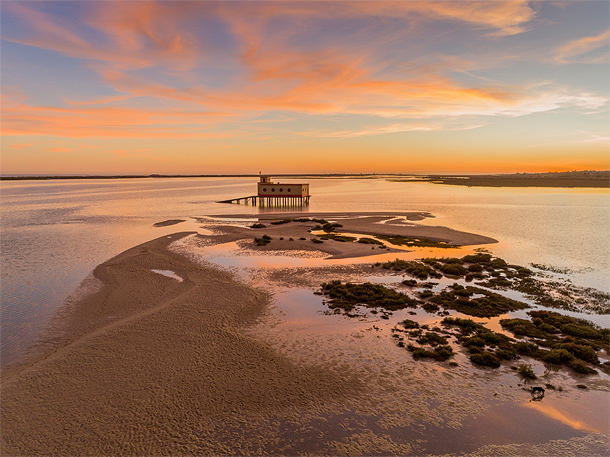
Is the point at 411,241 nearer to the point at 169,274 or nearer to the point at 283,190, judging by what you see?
the point at 169,274

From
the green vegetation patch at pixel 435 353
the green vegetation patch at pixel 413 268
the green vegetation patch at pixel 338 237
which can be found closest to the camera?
the green vegetation patch at pixel 435 353

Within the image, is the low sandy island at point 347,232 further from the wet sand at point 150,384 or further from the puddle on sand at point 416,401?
the wet sand at point 150,384

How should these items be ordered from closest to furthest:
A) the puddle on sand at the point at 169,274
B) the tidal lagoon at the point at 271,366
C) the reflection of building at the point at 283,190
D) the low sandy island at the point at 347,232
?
the tidal lagoon at the point at 271,366
the puddle on sand at the point at 169,274
the low sandy island at the point at 347,232
the reflection of building at the point at 283,190

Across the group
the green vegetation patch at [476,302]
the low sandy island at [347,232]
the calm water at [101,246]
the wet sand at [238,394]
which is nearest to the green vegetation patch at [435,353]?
the wet sand at [238,394]

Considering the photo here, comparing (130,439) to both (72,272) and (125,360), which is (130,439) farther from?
(72,272)

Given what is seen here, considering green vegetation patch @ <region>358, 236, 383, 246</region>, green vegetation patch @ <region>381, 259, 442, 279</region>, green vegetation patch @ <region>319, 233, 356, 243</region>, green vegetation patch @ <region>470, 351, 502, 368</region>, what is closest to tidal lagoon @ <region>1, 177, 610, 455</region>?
green vegetation patch @ <region>470, 351, 502, 368</region>

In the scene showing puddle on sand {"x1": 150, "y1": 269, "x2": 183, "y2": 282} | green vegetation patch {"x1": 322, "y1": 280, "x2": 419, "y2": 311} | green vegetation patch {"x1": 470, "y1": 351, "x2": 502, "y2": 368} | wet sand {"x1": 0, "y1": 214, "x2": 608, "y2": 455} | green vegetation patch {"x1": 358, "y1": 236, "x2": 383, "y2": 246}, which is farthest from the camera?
green vegetation patch {"x1": 358, "y1": 236, "x2": 383, "y2": 246}

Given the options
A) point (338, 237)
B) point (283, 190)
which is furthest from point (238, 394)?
point (283, 190)

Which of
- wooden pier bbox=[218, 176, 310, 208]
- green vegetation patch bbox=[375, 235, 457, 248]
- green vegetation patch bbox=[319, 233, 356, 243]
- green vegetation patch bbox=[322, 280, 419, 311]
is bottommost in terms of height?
green vegetation patch bbox=[322, 280, 419, 311]

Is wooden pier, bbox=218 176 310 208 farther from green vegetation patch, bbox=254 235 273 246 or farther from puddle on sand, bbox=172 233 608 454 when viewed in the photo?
puddle on sand, bbox=172 233 608 454
